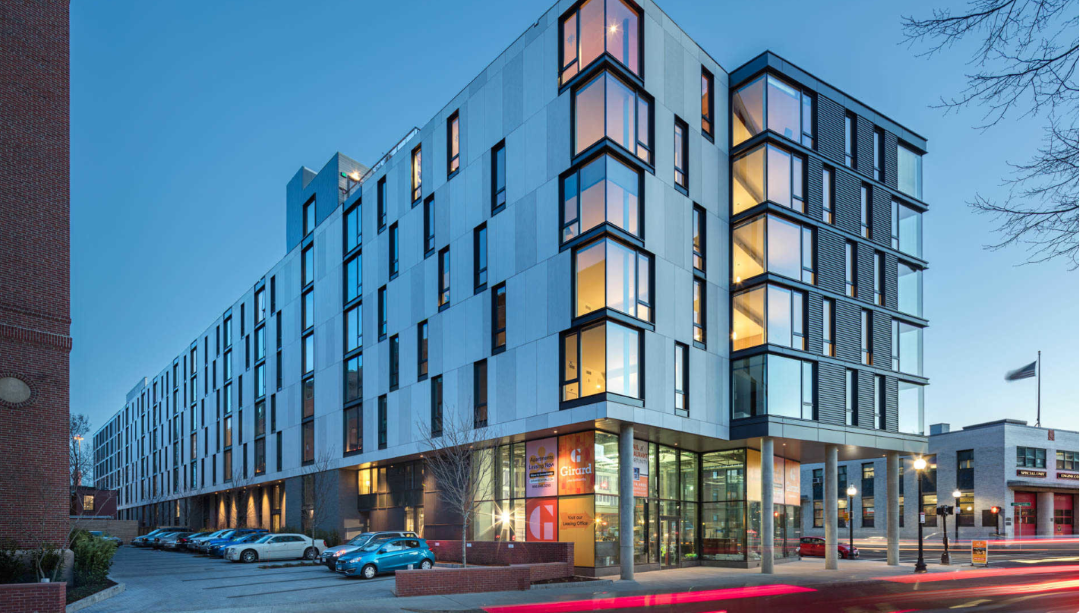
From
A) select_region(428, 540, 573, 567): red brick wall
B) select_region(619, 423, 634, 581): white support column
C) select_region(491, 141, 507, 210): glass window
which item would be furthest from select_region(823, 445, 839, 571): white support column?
select_region(491, 141, 507, 210): glass window

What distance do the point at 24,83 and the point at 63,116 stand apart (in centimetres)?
133

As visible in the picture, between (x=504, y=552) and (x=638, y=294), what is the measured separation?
1141 cm

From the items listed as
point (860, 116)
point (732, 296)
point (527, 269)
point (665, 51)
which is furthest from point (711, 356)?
point (860, 116)

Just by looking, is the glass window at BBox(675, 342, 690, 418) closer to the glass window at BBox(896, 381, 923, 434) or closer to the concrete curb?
the glass window at BBox(896, 381, 923, 434)

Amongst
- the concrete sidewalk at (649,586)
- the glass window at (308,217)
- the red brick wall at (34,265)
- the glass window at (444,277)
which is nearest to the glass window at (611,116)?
the glass window at (444,277)

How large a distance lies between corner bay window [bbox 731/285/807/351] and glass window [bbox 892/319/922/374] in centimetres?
768

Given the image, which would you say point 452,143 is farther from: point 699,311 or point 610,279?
point 699,311

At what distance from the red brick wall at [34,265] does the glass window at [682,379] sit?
834 inches

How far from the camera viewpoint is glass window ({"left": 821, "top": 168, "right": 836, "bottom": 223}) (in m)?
34.6

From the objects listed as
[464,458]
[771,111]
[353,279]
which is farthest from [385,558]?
[771,111]

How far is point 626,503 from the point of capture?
88.5ft

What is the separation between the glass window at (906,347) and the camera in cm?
3703

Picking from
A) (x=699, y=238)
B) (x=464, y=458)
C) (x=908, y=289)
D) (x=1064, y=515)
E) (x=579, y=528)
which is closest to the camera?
(x=579, y=528)

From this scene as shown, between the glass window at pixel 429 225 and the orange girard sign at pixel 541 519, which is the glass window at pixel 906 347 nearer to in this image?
the orange girard sign at pixel 541 519
